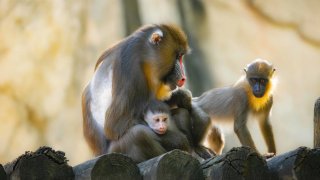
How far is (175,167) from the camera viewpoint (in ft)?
10.1

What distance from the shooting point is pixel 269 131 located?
6.42 metres

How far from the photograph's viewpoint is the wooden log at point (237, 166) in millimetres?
3029

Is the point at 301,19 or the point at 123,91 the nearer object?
the point at 123,91

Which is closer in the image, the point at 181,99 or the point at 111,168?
the point at 111,168

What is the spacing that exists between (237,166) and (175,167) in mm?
263

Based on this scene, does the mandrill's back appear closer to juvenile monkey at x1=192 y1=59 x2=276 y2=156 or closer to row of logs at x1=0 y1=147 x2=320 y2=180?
juvenile monkey at x1=192 y1=59 x2=276 y2=156

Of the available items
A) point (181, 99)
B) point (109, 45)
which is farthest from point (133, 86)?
point (109, 45)

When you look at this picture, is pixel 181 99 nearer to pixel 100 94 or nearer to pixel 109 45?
pixel 100 94

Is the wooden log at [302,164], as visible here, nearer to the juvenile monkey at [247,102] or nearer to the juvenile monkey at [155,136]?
the juvenile monkey at [155,136]

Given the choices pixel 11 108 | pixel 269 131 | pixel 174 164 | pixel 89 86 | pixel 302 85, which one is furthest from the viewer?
pixel 302 85

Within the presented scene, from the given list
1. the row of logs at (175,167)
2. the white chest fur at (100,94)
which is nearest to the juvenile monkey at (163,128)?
the white chest fur at (100,94)

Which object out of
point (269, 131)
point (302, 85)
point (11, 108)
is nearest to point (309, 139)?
point (302, 85)

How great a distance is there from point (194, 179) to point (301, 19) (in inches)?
237

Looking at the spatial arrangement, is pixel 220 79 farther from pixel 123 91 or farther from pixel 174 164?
pixel 174 164
